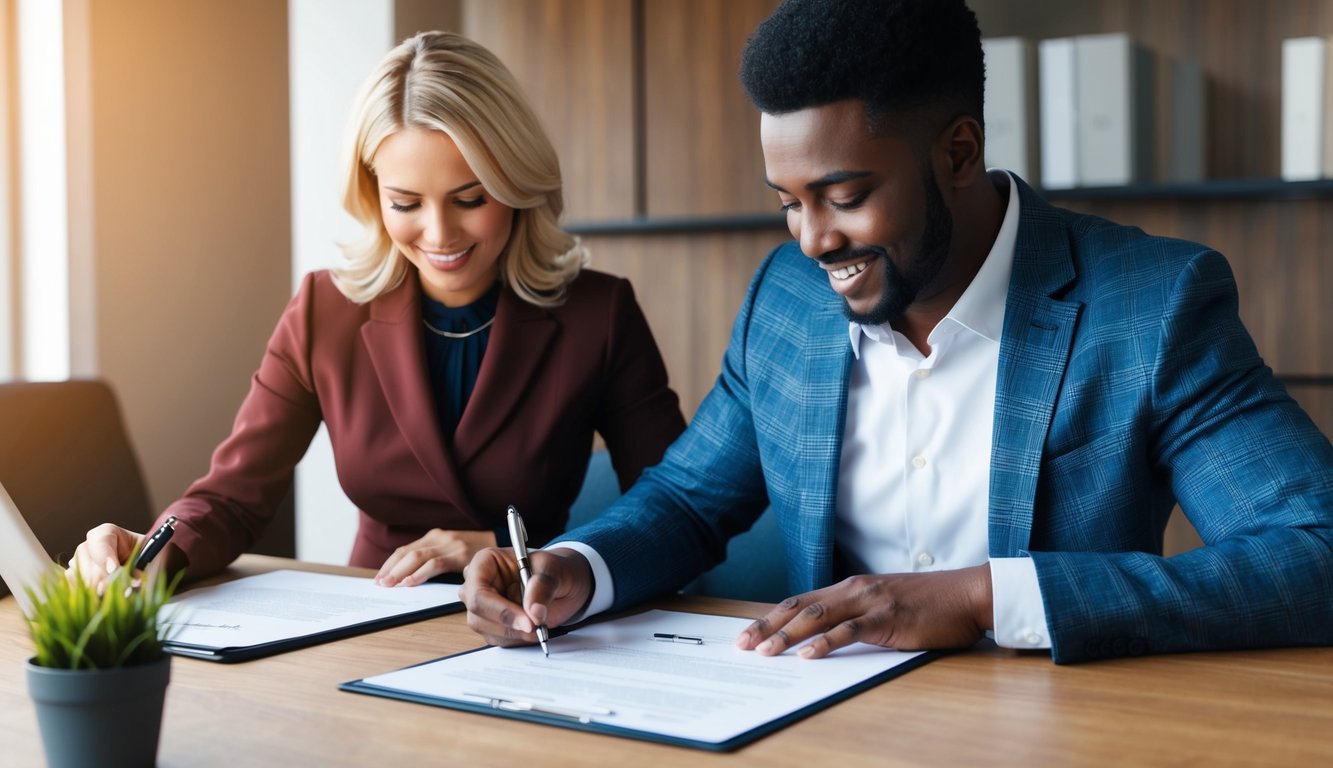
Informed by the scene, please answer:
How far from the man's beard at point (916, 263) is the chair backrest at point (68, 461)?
1289mm

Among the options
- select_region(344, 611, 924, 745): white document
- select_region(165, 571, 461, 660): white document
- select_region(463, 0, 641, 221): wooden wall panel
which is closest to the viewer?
select_region(344, 611, 924, 745): white document

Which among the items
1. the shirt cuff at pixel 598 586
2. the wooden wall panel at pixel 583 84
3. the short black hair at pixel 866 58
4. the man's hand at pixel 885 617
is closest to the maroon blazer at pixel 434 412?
the shirt cuff at pixel 598 586

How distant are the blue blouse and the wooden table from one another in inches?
33.7

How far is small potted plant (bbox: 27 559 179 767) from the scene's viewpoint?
792 millimetres

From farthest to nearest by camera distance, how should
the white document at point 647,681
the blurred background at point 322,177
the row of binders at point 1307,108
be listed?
the blurred background at point 322,177 < the row of binders at point 1307,108 < the white document at point 647,681

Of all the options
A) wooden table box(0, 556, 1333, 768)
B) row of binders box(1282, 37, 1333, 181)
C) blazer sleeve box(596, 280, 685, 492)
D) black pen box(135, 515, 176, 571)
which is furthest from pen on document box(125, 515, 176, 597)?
row of binders box(1282, 37, 1333, 181)

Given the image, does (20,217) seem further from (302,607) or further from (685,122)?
(302,607)

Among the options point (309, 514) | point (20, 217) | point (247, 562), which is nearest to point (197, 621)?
point (247, 562)

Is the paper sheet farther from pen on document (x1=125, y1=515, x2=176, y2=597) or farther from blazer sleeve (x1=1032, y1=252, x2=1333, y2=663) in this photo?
blazer sleeve (x1=1032, y1=252, x2=1333, y2=663)

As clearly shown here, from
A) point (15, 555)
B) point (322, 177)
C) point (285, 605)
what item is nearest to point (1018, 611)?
point (285, 605)

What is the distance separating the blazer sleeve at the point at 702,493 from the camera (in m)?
1.49

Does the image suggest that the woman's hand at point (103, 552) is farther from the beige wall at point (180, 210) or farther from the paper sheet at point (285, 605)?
the beige wall at point (180, 210)

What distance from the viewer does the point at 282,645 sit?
3.91 feet

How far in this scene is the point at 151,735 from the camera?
0.84m
